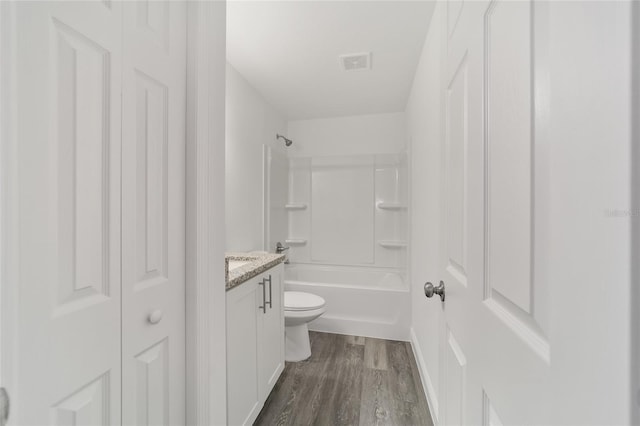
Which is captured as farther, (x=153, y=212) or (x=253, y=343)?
(x=253, y=343)

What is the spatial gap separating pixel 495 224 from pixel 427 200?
1327 millimetres

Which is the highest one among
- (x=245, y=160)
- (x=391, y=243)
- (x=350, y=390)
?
(x=245, y=160)

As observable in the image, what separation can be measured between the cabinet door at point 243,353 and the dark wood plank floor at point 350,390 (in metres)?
0.24

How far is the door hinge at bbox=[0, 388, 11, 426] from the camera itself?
18.4 inches

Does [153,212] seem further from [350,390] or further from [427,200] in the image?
[350,390]

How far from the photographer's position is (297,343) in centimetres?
221

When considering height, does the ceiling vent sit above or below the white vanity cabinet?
above

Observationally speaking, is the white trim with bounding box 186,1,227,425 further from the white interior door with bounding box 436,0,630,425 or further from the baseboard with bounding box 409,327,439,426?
the baseboard with bounding box 409,327,439,426

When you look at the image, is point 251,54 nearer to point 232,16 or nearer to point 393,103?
point 232,16

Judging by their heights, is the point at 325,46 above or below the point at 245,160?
above

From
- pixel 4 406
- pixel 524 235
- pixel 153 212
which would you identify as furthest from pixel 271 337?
pixel 524 235

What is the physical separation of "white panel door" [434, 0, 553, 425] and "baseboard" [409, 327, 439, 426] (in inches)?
32.5

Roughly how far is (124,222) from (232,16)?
1534 millimetres

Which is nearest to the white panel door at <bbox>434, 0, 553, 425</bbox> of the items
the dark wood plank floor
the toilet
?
the dark wood plank floor
